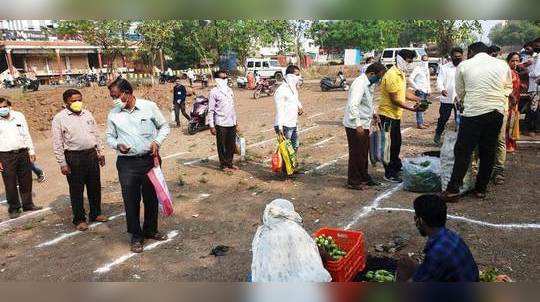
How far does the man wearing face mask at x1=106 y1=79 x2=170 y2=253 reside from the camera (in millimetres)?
4828

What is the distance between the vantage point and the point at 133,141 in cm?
484

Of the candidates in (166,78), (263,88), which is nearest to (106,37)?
(263,88)

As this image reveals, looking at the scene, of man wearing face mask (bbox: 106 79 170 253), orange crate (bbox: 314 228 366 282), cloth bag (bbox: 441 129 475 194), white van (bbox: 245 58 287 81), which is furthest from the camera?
white van (bbox: 245 58 287 81)

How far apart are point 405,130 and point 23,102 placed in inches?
635

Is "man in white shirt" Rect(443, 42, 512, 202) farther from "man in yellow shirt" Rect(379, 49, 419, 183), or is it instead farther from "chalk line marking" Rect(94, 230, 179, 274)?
"chalk line marking" Rect(94, 230, 179, 274)

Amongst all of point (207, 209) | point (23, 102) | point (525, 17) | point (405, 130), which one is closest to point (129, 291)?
point (525, 17)

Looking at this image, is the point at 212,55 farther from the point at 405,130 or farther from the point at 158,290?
the point at 158,290

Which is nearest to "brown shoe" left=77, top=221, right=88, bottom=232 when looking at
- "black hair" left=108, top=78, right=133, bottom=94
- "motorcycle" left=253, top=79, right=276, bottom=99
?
"black hair" left=108, top=78, right=133, bottom=94

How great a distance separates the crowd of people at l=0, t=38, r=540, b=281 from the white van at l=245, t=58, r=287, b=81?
2230 cm

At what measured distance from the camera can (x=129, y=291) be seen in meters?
0.78

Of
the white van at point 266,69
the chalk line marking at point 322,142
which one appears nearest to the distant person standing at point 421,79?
the chalk line marking at point 322,142

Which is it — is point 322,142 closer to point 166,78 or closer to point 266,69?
point 266,69

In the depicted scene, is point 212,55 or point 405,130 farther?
point 212,55

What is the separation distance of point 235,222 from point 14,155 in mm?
3585
